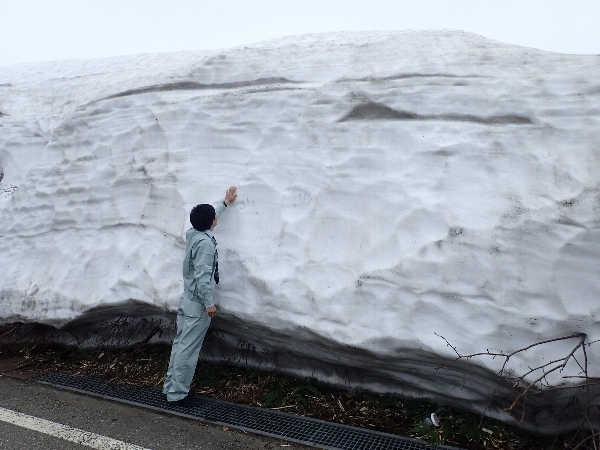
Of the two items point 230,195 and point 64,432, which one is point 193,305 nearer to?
point 230,195

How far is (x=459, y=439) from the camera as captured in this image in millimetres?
3006

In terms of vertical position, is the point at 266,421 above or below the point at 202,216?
below

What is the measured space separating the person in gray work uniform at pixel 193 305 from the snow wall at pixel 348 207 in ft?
0.90

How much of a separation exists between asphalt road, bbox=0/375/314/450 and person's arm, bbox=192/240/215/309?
2.66ft

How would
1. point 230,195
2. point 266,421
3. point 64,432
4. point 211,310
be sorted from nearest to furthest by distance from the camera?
1. point 64,432
2. point 266,421
3. point 211,310
4. point 230,195

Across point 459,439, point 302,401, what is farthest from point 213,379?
point 459,439

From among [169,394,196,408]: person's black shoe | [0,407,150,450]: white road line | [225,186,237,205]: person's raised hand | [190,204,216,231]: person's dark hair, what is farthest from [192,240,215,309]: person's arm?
[0,407,150,450]: white road line

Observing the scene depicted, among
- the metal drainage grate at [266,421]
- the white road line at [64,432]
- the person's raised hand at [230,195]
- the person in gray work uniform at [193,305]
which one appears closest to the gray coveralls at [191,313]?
the person in gray work uniform at [193,305]

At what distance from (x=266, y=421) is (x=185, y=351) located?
751mm

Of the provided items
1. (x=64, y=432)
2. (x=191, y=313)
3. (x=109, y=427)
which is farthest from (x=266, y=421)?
(x=64, y=432)

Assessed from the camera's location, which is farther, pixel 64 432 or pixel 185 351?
pixel 185 351

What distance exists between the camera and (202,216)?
355 centimetres

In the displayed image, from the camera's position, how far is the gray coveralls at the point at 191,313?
348cm

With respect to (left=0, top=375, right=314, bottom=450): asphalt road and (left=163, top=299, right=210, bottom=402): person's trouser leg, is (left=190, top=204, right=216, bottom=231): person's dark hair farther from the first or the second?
(left=0, top=375, right=314, bottom=450): asphalt road
